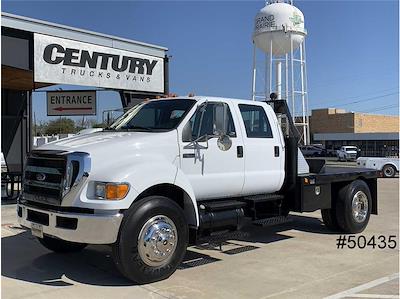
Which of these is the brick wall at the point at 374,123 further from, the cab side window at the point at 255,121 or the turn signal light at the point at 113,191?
the turn signal light at the point at 113,191

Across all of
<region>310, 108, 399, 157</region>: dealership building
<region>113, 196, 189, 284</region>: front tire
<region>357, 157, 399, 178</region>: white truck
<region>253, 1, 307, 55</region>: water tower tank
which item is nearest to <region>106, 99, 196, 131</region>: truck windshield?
<region>113, 196, 189, 284</region>: front tire

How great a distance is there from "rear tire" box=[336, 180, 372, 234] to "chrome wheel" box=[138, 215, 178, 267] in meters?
4.04

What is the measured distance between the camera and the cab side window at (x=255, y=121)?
7459 mm

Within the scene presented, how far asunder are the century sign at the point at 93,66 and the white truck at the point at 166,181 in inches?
250

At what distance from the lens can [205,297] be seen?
534 cm

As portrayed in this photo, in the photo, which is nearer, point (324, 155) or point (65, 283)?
point (65, 283)

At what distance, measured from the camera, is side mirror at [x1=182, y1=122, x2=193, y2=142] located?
6.46 metres

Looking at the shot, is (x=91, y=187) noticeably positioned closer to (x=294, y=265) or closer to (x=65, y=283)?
(x=65, y=283)

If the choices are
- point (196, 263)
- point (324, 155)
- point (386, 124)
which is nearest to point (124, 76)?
point (196, 263)

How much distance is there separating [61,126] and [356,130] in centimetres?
4685

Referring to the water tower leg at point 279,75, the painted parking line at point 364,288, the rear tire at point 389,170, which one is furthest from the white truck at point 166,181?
the water tower leg at point 279,75

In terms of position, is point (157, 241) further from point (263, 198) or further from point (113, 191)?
point (263, 198)

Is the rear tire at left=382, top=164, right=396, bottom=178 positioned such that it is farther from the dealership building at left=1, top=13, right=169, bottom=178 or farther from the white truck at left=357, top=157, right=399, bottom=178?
the dealership building at left=1, top=13, right=169, bottom=178

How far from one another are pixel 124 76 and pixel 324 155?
49997mm
